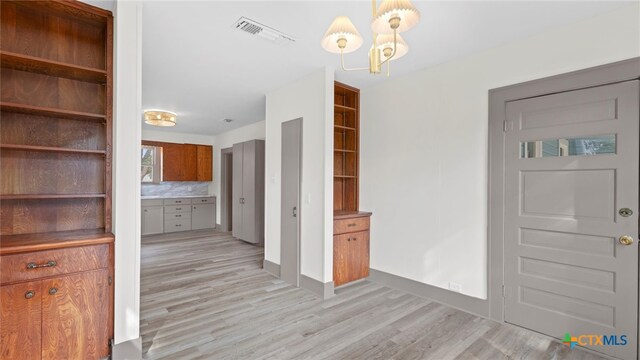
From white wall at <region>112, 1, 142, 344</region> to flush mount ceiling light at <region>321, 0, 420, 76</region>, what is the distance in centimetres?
148

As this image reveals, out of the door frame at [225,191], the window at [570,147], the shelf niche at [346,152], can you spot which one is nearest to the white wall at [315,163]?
the shelf niche at [346,152]

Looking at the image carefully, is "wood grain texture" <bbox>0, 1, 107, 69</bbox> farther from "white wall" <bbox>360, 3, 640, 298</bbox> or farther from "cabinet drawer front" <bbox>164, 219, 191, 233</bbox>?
"cabinet drawer front" <bbox>164, 219, 191, 233</bbox>

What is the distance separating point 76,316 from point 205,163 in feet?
21.2

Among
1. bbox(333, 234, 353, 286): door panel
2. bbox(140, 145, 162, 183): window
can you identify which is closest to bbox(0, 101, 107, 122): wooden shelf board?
bbox(333, 234, 353, 286): door panel

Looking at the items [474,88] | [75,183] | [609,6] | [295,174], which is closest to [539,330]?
[474,88]

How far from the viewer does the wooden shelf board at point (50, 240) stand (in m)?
1.74

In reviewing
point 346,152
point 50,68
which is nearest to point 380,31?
point 50,68

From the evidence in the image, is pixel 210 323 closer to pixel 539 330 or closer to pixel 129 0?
pixel 129 0

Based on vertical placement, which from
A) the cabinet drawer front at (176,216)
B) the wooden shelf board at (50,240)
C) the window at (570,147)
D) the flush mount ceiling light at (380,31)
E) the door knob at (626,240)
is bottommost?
the cabinet drawer front at (176,216)

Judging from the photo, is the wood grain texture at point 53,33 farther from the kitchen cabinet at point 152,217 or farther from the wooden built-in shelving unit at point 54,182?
the kitchen cabinet at point 152,217

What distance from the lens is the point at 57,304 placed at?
6.10 feet

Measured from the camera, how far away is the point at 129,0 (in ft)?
6.78

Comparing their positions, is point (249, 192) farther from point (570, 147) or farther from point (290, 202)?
point (570, 147)

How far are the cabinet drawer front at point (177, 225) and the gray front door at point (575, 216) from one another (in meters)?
7.16
